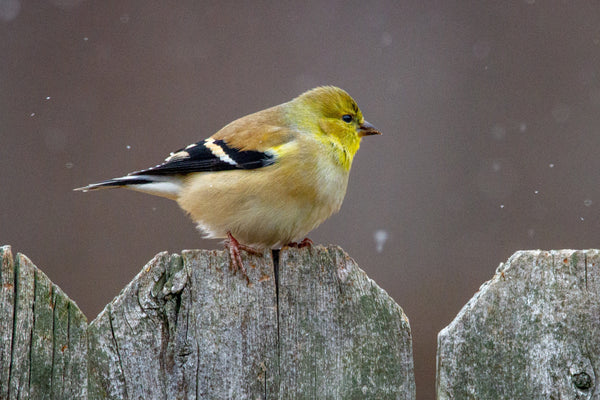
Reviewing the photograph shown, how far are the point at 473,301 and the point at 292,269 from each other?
650mm

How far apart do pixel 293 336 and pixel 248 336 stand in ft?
0.52

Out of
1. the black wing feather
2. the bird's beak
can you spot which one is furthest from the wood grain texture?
the bird's beak

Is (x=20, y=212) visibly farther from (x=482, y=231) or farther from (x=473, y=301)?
(x=473, y=301)

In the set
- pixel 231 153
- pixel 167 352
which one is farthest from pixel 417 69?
pixel 167 352

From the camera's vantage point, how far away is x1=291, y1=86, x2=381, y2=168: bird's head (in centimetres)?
430

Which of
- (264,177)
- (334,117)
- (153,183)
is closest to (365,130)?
(334,117)

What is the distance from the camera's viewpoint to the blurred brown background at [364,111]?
5.51 meters

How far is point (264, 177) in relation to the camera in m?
3.75

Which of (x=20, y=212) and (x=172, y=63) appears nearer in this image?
Result: (x=20, y=212)

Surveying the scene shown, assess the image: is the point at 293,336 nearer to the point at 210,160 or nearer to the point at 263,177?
the point at 263,177

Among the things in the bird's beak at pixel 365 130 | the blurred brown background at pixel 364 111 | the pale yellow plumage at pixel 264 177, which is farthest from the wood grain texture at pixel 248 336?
the blurred brown background at pixel 364 111

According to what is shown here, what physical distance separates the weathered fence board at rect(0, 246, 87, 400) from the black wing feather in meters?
1.70

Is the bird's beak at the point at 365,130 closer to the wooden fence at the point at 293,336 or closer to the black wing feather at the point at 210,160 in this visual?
the black wing feather at the point at 210,160

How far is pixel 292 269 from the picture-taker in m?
2.52
